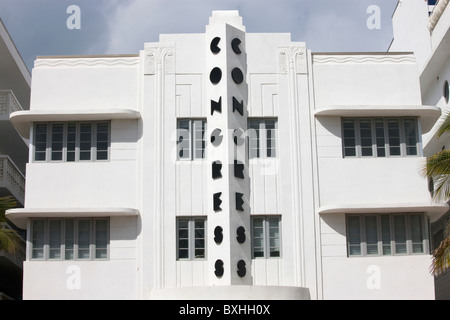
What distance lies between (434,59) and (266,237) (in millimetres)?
12134

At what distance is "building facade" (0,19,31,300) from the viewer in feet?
113

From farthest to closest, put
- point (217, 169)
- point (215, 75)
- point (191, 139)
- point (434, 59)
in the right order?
point (434, 59) → point (191, 139) → point (215, 75) → point (217, 169)

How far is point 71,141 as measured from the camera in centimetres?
3019

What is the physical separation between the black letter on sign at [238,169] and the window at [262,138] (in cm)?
88

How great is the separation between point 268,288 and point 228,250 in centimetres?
219

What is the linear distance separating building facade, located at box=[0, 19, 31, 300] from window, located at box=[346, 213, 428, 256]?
43.3 feet

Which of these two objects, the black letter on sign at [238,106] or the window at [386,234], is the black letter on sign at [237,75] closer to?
the black letter on sign at [238,106]

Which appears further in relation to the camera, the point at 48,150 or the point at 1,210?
the point at 48,150

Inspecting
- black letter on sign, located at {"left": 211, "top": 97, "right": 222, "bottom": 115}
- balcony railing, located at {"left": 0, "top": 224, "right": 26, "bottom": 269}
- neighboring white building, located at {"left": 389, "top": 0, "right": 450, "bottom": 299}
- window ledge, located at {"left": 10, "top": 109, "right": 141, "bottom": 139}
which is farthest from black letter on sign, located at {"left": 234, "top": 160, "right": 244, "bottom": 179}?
balcony railing, located at {"left": 0, "top": 224, "right": 26, "bottom": 269}

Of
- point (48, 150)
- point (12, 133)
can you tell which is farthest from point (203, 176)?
point (12, 133)

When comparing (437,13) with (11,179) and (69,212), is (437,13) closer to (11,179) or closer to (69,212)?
(69,212)

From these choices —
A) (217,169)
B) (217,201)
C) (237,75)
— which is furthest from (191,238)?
(237,75)

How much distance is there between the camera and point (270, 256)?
2917 cm

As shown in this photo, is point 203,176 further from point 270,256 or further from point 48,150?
point 48,150
